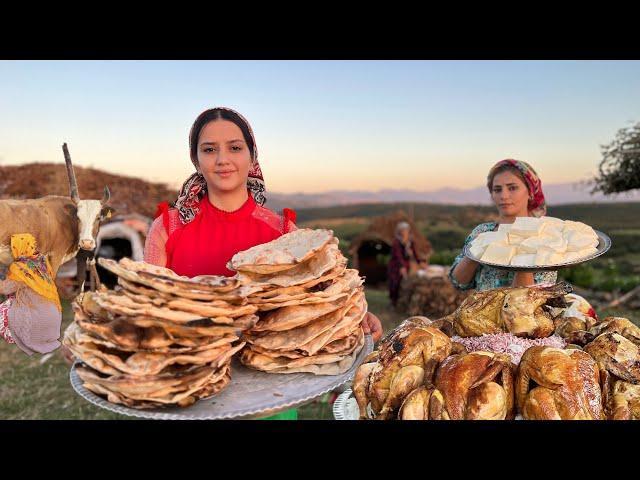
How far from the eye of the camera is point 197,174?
118 inches

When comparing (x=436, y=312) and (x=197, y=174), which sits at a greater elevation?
(x=197, y=174)

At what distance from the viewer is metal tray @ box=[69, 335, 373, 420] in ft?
6.51

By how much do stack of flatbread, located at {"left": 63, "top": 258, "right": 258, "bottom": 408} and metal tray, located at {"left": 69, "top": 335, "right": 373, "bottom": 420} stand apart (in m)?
0.04

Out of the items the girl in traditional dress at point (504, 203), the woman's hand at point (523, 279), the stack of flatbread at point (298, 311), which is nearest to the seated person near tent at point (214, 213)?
the stack of flatbread at point (298, 311)

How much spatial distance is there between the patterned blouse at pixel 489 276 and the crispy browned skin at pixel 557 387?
160 cm

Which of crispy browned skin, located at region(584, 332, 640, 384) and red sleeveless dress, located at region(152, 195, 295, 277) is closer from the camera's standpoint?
crispy browned skin, located at region(584, 332, 640, 384)

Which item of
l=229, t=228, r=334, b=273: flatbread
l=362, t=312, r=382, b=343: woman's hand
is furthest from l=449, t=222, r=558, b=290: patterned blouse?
l=229, t=228, r=334, b=273: flatbread

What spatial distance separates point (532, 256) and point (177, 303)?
6.59 ft

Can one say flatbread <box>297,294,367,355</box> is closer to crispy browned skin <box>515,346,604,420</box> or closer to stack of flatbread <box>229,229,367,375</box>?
stack of flatbread <box>229,229,367,375</box>

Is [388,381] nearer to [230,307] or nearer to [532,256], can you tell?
[230,307]

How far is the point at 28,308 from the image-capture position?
380cm

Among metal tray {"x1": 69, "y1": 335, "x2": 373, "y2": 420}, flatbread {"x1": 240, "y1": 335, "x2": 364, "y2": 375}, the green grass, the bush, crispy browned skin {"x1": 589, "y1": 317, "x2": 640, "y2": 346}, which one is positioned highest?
crispy browned skin {"x1": 589, "y1": 317, "x2": 640, "y2": 346}

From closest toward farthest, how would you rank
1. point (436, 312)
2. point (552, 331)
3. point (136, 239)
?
point (552, 331), point (436, 312), point (136, 239)

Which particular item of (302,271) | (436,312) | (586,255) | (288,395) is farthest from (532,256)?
(436,312)
